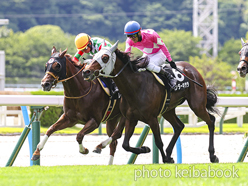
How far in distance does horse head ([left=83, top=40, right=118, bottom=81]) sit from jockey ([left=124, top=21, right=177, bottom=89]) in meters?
0.39

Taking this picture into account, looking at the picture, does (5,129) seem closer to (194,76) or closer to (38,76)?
(194,76)

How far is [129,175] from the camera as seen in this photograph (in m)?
4.03

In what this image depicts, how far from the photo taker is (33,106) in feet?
19.3

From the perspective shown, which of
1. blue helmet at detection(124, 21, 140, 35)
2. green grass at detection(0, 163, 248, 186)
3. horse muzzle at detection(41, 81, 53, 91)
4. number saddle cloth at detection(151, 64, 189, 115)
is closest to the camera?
green grass at detection(0, 163, 248, 186)

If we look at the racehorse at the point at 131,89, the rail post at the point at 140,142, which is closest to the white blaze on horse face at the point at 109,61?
the racehorse at the point at 131,89

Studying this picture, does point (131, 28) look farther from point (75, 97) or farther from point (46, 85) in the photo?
point (46, 85)

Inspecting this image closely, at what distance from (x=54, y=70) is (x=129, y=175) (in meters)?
1.82

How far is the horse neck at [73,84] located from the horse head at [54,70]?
3.8 inches

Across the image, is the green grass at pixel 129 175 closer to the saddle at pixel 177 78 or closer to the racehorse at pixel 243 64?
the racehorse at pixel 243 64

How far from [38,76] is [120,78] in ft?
148

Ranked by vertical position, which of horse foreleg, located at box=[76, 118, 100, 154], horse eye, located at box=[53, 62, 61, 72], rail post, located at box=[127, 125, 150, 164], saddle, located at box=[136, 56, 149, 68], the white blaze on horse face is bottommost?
rail post, located at box=[127, 125, 150, 164]

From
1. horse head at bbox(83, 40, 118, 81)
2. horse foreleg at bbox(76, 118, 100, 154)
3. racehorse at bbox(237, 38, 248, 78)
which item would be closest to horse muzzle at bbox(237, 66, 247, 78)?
racehorse at bbox(237, 38, 248, 78)

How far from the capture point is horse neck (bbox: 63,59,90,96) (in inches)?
217

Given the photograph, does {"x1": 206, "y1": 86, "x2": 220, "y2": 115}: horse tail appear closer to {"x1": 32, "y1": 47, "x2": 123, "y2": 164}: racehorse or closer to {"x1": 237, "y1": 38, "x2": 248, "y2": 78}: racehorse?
{"x1": 237, "y1": 38, "x2": 248, "y2": 78}: racehorse
